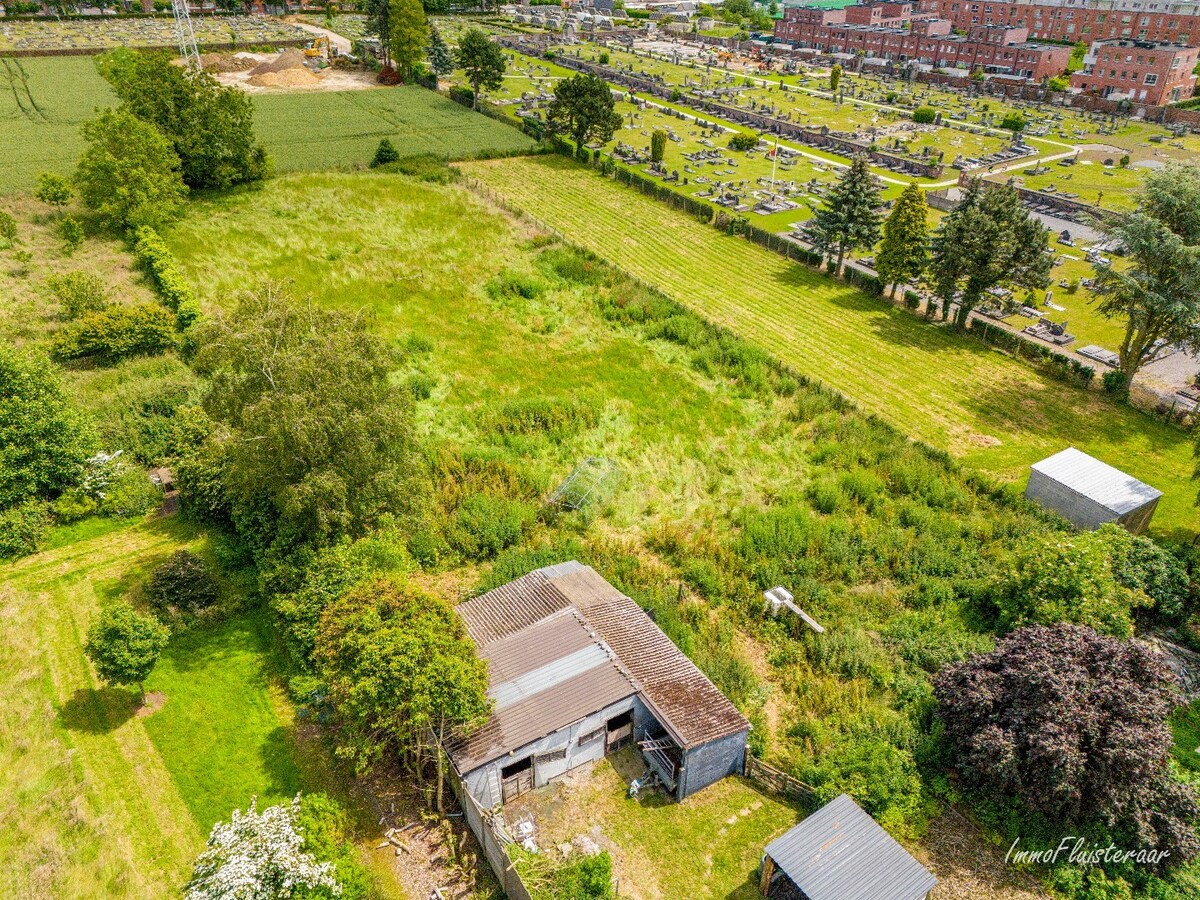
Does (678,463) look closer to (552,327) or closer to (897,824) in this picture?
(552,327)

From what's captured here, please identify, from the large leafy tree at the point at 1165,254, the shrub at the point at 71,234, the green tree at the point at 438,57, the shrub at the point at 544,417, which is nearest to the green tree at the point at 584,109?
the green tree at the point at 438,57

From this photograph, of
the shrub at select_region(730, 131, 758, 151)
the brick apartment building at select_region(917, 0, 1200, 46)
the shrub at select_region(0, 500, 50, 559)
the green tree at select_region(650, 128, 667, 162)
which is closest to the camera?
the shrub at select_region(0, 500, 50, 559)

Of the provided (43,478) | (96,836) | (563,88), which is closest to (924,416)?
(96,836)

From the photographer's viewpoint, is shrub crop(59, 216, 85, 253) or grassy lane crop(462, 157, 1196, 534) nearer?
grassy lane crop(462, 157, 1196, 534)

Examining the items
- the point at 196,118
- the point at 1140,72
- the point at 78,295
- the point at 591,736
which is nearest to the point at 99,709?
the point at 591,736

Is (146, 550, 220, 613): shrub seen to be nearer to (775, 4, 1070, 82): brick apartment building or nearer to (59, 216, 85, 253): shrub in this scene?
(59, 216, 85, 253): shrub

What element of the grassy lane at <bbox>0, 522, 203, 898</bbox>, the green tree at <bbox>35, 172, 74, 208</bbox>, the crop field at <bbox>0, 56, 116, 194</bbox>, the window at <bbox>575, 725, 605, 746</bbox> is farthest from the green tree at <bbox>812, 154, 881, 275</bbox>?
the crop field at <bbox>0, 56, 116, 194</bbox>

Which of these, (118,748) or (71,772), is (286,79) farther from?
(71,772)
